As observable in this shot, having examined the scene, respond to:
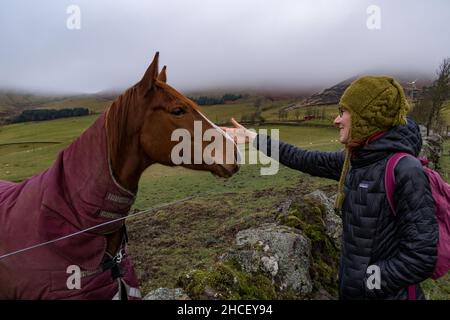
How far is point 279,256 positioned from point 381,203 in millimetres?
2199

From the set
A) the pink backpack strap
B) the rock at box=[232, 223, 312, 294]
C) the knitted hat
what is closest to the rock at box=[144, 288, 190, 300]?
the rock at box=[232, 223, 312, 294]

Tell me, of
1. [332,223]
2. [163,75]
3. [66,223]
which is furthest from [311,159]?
[332,223]

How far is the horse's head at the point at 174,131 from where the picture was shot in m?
2.79

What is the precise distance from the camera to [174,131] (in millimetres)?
2842

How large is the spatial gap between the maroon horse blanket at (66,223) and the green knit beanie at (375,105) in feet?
6.30

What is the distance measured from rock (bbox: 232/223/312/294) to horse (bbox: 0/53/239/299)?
1929 mm

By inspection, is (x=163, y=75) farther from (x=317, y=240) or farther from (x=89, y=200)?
(x=317, y=240)

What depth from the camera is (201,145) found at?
2957mm

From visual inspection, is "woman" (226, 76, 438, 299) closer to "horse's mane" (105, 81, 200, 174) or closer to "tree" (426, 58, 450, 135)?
"horse's mane" (105, 81, 200, 174)

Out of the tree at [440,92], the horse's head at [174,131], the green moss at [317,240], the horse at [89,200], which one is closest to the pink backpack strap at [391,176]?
the horse's head at [174,131]

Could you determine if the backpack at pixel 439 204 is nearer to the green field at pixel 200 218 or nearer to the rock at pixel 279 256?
the green field at pixel 200 218
